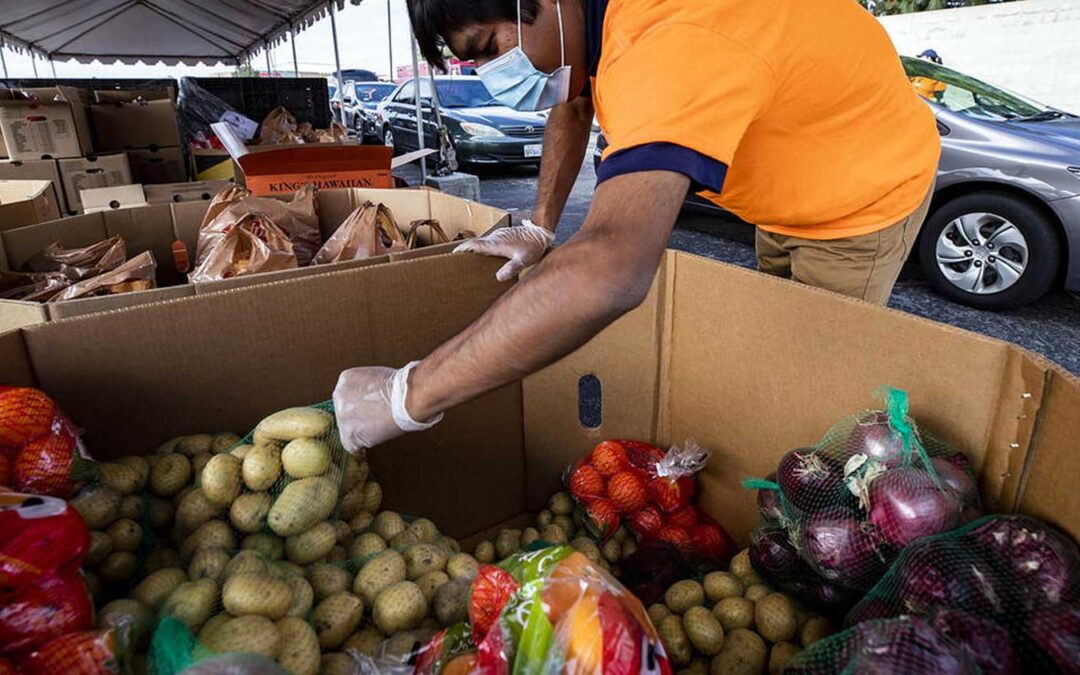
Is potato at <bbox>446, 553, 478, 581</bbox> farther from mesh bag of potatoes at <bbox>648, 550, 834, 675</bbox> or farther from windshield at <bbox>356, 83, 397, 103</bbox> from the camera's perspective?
windshield at <bbox>356, 83, 397, 103</bbox>

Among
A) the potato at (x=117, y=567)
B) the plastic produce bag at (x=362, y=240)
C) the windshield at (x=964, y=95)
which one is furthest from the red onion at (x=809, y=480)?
the windshield at (x=964, y=95)

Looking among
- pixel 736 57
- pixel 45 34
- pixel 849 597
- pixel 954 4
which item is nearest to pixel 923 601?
pixel 849 597

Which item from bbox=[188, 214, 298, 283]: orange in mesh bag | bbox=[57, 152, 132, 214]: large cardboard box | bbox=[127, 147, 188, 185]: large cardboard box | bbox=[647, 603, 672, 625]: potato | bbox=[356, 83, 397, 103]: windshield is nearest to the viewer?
bbox=[647, 603, 672, 625]: potato

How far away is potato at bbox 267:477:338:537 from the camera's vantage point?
132cm

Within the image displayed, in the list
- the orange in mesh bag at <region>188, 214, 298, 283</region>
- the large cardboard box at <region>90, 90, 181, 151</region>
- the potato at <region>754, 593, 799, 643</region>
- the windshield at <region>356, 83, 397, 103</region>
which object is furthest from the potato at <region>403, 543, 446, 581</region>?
the windshield at <region>356, 83, 397, 103</region>

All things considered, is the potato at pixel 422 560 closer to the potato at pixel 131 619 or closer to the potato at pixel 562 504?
the potato at pixel 131 619

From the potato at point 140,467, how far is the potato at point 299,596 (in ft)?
1.55

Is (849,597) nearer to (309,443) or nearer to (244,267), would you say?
(309,443)

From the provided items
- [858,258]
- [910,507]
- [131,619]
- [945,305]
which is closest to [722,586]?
[910,507]

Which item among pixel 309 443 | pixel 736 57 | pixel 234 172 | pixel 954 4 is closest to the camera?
pixel 736 57

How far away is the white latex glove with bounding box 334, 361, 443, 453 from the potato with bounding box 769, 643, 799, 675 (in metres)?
0.83

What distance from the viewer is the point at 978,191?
468cm

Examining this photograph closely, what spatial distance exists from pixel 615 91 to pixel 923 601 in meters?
0.97

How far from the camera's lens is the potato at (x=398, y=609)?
Answer: 4.04 ft
